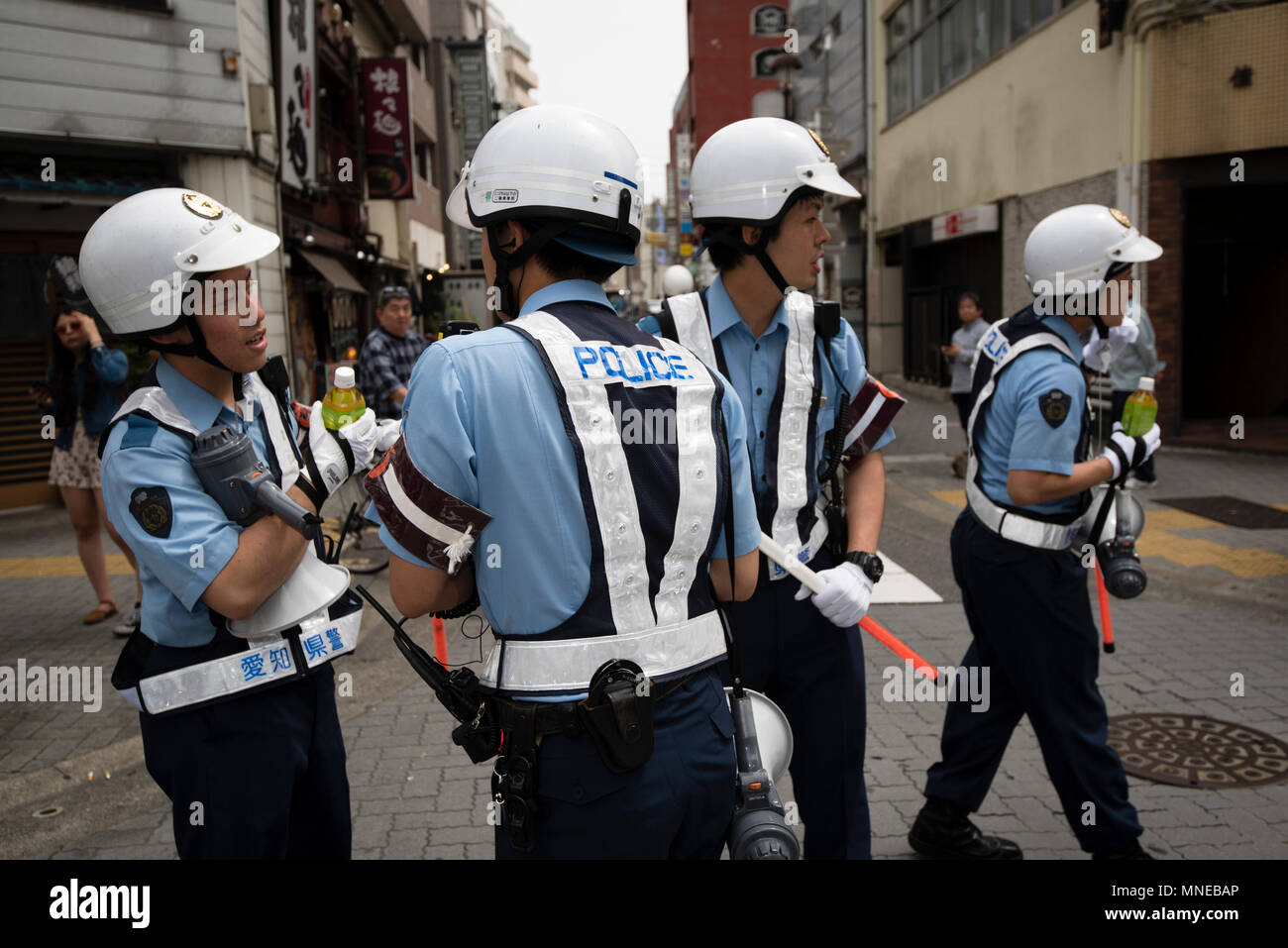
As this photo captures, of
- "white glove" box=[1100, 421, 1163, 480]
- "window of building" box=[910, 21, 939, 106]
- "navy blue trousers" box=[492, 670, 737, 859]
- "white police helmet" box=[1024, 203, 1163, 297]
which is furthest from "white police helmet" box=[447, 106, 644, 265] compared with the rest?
"window of building" box=[910, 21, 939, 106]

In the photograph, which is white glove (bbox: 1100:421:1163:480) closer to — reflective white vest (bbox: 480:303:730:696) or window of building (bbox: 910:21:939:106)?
reflective white vest (bbox: 480:303:730:696)

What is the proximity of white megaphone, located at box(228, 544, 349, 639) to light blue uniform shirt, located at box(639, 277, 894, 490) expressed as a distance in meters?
1.13

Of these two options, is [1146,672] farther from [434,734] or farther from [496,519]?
[496,519]

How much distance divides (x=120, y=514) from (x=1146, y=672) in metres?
5.15

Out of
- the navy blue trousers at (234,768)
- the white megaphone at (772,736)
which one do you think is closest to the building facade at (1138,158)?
the white megaphone at (772,736)

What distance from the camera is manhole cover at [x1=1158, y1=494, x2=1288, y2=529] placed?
8.89 meters

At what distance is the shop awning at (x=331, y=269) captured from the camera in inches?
620

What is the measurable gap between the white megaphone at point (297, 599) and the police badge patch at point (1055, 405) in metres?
2.24

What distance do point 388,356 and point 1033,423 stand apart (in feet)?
20.2

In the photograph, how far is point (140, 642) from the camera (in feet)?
7.89

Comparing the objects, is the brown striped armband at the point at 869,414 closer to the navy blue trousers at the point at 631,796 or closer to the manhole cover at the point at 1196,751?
the navy blue trousers at the point at 631,796

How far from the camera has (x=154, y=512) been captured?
7.13ft

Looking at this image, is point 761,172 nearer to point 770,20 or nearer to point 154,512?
point 154,512
